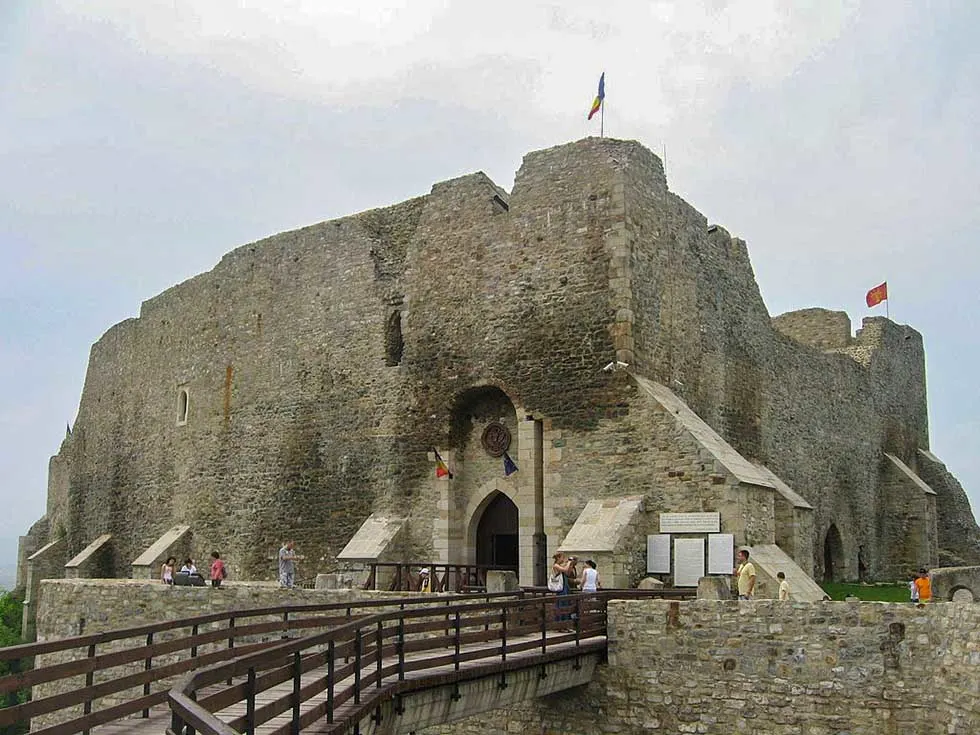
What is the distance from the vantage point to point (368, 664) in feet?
37.0

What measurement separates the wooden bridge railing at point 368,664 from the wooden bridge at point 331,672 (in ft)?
0.06

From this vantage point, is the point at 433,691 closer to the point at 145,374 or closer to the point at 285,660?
the point at 285,660

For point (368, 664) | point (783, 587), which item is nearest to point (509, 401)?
point (783, 587)

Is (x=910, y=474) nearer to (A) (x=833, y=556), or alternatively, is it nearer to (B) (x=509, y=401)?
(A) (x=833, y=556)

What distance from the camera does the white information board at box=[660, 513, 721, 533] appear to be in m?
17.5

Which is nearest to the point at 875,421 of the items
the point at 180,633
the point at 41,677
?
the point at 180,633

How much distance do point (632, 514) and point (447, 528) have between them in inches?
186

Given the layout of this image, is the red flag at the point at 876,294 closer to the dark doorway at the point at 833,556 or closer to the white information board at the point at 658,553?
the dark doorway at the point at 833,556

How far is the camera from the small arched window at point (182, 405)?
30219 millimetres

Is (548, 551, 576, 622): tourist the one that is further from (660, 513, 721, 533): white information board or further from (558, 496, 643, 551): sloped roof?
(660, 513, 721, 533): white information board

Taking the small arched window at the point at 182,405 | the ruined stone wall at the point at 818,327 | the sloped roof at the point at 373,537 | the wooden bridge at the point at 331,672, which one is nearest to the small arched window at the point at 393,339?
the sloped roof at the point at 373,537

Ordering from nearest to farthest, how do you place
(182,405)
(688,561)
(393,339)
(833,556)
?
(688,561) < (393,339) < (833,556) < (182,405)

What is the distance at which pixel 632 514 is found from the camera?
1805cm

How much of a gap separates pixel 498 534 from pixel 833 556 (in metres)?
12.0
